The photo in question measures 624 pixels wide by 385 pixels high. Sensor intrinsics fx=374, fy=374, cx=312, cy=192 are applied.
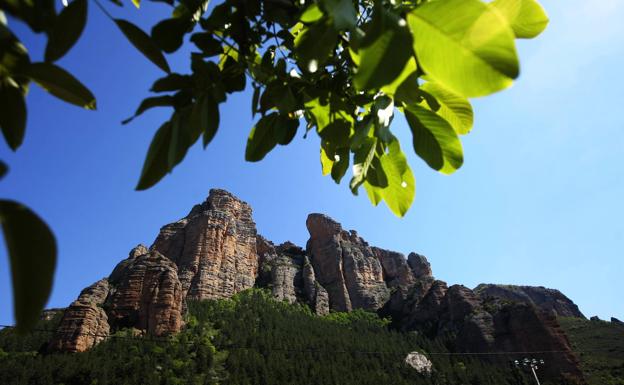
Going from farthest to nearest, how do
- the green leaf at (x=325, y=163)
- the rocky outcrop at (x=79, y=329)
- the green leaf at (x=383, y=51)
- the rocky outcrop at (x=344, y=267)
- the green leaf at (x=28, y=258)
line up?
the rocky outcrop at (x=344, y=267)
the rocky outcrop at (x=79, y=329)
the green leaf at (x=325, y=163)
the green leaf at (x=383, y=51)
the green leaf at (x=28, y=258)

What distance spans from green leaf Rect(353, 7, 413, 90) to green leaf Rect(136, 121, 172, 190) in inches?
16.9

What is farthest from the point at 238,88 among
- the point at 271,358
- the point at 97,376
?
the point at 271,358

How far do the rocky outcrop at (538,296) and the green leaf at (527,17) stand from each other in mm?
88013

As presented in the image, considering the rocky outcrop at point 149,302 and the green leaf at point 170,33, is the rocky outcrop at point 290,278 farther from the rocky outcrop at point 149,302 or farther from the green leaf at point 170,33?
the green leaf at point 170,33

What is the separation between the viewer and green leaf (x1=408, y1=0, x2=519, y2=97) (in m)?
0.49

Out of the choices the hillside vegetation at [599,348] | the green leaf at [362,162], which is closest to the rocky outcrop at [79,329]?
the green leaf at [362,162]

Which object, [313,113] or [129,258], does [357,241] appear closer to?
[129,258]

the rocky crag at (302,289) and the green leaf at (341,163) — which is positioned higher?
the rocky crag at (302,289)

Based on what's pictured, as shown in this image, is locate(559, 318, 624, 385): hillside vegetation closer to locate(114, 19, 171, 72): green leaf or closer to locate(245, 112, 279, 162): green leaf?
locate(245, 112, 279, 162): green leaf

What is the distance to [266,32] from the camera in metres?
1.14

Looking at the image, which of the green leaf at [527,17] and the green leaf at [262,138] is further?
the green leaf at [262,138]

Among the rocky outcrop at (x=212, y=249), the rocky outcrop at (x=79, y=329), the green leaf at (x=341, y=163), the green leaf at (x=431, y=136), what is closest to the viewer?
the green leaf at (x=431, y=136)

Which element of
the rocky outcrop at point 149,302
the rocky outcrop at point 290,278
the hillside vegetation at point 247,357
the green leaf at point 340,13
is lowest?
the green leaf at point 340,13

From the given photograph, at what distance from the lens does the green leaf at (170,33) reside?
0.78 metres
